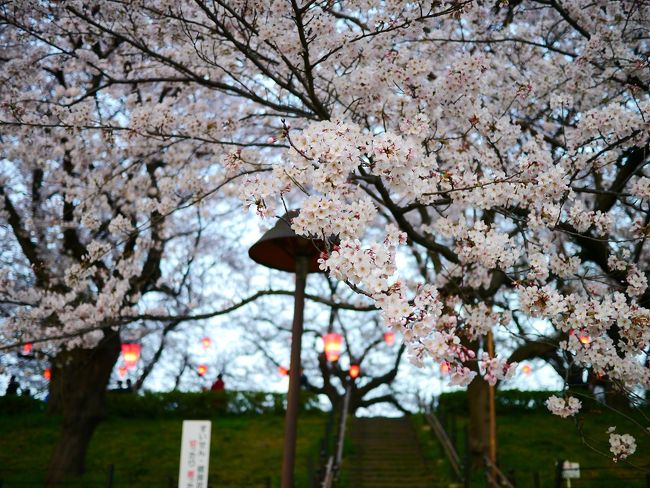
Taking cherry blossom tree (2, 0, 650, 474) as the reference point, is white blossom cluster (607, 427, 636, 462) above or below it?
below

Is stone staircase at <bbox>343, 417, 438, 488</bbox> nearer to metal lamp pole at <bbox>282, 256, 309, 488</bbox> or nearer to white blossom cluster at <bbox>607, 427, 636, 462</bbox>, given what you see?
metal lamp pole at <bbox>282, 256, 309, 488</bbox>

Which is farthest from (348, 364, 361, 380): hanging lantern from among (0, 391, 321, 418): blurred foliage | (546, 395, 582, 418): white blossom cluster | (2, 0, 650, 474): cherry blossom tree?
(546, 395, 582, 418): white blossom cluster

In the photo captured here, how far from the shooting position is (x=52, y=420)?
15.8m

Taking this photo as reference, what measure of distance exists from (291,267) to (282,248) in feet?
1.43

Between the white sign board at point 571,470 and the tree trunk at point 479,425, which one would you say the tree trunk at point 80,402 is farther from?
the white sign board at point 571,470

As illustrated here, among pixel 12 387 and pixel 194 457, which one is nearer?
pixel 194 457

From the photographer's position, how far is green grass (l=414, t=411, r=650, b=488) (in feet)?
30.2

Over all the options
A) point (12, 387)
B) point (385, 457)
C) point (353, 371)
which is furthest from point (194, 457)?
point (353, 371)

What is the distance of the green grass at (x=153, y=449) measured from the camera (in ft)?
37.4

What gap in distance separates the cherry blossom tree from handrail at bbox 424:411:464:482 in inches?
177

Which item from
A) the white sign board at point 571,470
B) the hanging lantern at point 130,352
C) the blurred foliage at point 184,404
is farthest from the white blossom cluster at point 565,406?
the blurred foliage at point 184,404

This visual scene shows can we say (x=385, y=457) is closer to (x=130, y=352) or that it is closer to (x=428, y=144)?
(x=130, y=352)

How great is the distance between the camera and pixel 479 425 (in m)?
10.4

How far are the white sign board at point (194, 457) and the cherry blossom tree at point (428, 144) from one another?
1.95 metres
